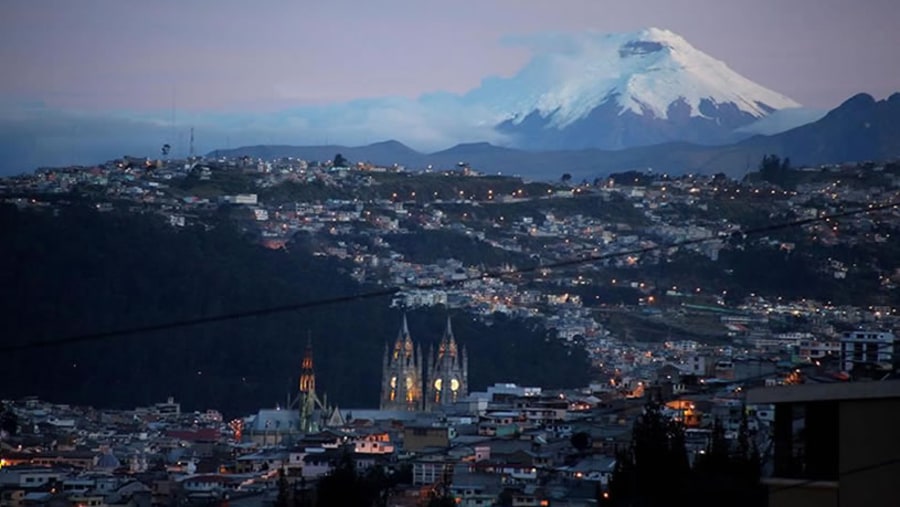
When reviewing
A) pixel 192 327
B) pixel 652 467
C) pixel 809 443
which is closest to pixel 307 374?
pixel 192 327

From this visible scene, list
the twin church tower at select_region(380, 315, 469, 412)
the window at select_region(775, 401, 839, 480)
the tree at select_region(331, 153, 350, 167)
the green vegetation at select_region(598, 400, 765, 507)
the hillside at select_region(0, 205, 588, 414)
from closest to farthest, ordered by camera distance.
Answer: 1. the window at select_region(775, 401, 839, 480)
2. the green vegetation at select_region(598, 400, 765, 507)
3. the hillside at select_region(0, 205, 588, 414)
4. the twin church tower at select_region(380, 315, 469, 412)
5. the tree at select_region(331, 153, 350, 167)

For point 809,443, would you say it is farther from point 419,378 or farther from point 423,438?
point 419,378

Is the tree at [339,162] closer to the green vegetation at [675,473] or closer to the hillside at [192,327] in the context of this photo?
the hillside at [192,327]

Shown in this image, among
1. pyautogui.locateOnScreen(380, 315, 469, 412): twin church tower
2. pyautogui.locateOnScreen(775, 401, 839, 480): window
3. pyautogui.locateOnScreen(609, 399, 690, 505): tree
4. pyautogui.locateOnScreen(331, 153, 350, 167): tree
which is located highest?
pyautogui.locateOnScreen(331, 153, 350, 167): tree

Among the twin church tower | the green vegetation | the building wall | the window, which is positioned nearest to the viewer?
the window

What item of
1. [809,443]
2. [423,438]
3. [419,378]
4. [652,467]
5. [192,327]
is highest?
[809,443]

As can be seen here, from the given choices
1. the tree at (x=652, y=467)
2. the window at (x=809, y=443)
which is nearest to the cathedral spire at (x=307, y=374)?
the tree at (x=652, y=467)

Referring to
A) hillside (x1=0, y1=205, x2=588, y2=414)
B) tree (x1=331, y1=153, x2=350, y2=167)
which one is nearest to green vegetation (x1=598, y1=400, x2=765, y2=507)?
hillside (x1=0, y1=205, x2=588, y2=414)

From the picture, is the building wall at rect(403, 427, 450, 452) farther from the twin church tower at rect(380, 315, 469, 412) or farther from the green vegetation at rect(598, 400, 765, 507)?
the green vegetation at rect(598, 400, 765, 507)

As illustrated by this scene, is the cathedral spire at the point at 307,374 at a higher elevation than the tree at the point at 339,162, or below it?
below
